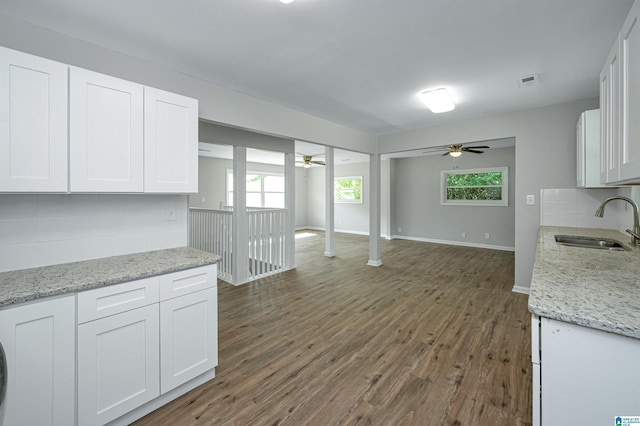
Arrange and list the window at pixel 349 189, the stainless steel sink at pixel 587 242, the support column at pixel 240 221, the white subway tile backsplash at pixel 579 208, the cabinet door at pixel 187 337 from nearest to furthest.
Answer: the cabinet door at pixel 187 337, the stainless steel sink at pixel 587 242, the white subway tile backsplash at pixel 579 208, the support column at pixel 240 221, the window at pixel 349 189

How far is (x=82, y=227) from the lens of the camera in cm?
200

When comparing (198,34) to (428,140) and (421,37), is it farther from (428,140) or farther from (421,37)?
(428,140)

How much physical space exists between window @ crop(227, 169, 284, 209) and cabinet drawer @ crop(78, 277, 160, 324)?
7.45 metres

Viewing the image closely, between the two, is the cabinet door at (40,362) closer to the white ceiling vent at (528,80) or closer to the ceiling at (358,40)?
the ceiling at (358,40)

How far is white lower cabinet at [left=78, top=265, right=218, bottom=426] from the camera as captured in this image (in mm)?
1521

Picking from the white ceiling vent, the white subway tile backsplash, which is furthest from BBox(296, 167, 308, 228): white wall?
the white ceiling vent

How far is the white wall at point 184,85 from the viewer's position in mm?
1843

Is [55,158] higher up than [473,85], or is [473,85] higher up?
[473,85]

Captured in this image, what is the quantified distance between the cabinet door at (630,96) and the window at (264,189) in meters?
8.54

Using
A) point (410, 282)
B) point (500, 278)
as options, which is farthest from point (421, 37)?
point (500, 278)

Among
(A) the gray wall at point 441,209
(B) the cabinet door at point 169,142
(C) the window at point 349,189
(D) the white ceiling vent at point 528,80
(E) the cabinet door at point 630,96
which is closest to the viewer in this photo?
(E) the cabinet door at point 630,96

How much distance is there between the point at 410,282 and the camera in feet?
14.4

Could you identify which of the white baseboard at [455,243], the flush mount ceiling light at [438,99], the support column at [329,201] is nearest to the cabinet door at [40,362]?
the flush mount ceiling light at [438,99]

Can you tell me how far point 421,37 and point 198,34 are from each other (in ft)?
5.06
